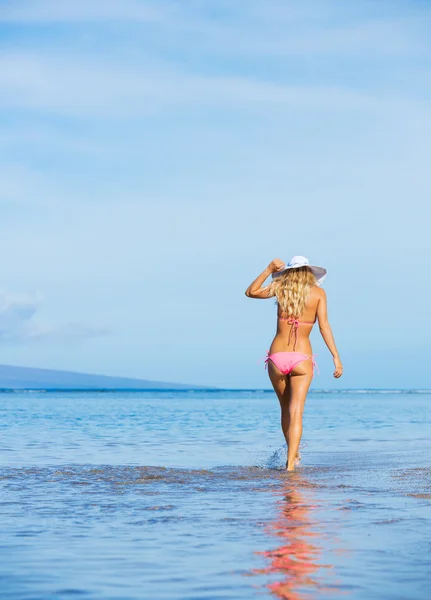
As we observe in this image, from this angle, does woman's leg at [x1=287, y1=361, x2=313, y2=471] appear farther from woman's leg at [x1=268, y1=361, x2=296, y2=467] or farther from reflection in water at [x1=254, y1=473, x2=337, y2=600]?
reflection in water at [x1=254, y1=473, x2=337, y2=600]

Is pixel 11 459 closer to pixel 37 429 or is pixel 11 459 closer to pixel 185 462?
pixel 185 462

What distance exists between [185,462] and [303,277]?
2946 millimetres

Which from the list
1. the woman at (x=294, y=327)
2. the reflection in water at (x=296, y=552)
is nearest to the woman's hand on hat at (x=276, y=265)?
the woman at (x=294, y=327)

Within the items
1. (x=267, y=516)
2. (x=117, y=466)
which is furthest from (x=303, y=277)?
(x=267, y=516)

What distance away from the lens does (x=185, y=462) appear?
417 inches

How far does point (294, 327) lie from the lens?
9078 millimetres

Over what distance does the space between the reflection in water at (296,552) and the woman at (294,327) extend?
2.42 metres

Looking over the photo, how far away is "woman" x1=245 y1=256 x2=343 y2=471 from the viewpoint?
29.6ft

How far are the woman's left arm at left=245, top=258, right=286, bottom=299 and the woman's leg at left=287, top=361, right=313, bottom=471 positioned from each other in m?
0.84

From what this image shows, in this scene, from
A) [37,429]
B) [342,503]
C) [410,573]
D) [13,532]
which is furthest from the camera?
[37,429]

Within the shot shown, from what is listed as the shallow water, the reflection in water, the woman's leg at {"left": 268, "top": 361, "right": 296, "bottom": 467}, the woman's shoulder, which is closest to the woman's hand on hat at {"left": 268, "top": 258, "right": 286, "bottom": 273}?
the woman's shoulder

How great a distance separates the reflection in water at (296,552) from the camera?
3.88 m

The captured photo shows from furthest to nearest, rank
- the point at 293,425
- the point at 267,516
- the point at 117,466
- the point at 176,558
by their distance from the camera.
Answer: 1. the point at 117,466
2. the point at 293,425
3. the point at 267,516
4. the point at 176,558

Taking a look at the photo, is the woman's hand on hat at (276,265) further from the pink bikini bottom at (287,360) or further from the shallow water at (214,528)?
the shallow water at (214,528)
